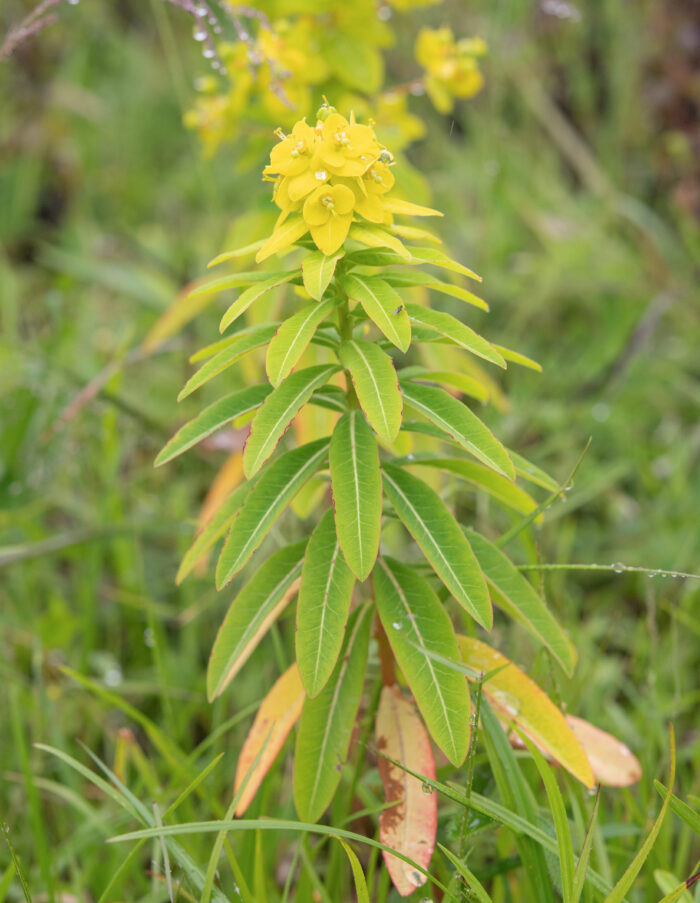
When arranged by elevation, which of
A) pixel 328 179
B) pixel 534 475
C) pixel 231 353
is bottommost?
pixel 534 475

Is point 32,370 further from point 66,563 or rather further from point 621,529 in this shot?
point 621,529

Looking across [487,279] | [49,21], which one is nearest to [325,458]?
[49,21]

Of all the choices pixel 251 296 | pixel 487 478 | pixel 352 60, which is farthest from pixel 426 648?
pixel 352 60

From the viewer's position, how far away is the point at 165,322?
201cm

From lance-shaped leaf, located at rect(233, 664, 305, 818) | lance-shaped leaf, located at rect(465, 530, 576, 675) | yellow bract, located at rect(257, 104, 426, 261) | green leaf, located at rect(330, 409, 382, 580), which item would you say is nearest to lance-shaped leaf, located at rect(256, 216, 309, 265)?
yellow bract, located at rect(257, 104, 426, 261)

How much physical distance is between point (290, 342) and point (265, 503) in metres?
0.20

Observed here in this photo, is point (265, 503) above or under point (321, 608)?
above

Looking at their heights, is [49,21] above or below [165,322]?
above

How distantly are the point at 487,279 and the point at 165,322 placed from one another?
1257mm

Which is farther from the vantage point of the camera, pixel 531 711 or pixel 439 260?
pixel 531 711

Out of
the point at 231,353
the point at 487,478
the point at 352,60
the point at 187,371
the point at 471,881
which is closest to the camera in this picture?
the point at 471,881

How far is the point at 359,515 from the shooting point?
92cm

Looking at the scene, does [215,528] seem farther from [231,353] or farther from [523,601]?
[523,601]

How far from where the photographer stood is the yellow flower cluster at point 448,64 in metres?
1.85
